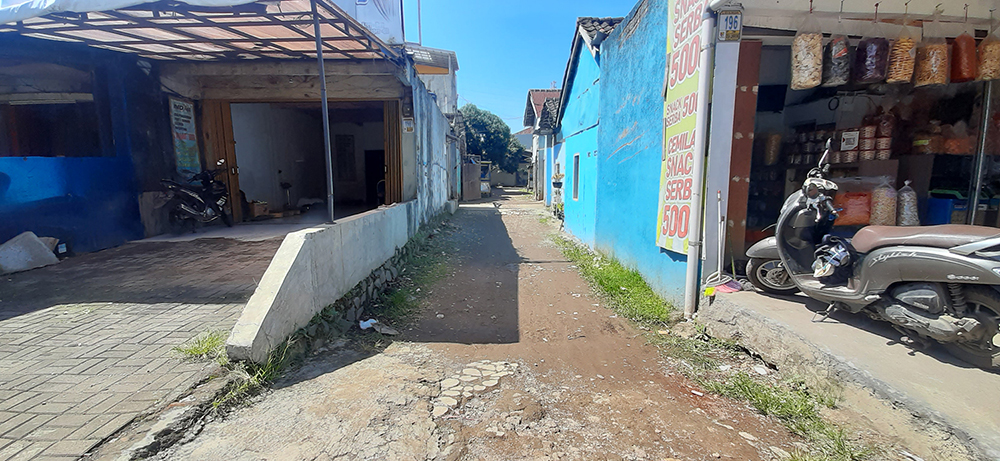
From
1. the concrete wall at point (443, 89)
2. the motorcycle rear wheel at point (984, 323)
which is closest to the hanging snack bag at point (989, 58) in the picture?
the motorcycle rear wheel at point (984, 323)

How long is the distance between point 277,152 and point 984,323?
12012 mm

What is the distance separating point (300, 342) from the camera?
3.40 meters

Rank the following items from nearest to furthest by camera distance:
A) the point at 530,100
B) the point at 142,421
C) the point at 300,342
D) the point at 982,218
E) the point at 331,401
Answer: the point at 142,421
the point at 331,401
the point at 300,342
the point at 982,218
the point at 530,100

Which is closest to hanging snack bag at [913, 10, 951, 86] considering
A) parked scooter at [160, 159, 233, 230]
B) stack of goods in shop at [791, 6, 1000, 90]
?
stack of goods in shop at [791, 6, 1000, 90]

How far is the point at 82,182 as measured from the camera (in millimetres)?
5805

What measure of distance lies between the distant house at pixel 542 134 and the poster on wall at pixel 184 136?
30.7 ft

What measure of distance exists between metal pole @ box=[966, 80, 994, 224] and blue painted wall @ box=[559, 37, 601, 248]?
4789mm

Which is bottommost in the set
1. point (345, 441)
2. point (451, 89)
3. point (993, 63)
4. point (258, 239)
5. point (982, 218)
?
point (345, 441)

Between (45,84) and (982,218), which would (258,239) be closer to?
(45,84)

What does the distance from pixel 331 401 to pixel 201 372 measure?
0.86 m

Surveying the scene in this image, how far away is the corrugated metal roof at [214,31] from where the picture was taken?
451 centimetres

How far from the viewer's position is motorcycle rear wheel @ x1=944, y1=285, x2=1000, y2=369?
2.47 metres

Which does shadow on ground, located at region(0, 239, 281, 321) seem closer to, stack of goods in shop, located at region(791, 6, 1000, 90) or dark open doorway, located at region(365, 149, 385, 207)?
A: stack of goods in shop, located at region(791, 6, 1000, 90)

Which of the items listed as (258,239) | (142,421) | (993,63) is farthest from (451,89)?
(142,421)
